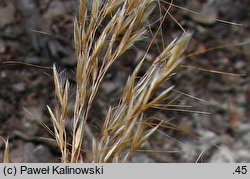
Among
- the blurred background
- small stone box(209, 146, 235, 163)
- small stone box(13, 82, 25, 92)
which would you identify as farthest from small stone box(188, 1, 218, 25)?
small stone box(13, 82, 25, 92)

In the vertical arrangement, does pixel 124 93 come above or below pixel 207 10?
below

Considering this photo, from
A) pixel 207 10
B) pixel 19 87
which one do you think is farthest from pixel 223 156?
pixel 19 87

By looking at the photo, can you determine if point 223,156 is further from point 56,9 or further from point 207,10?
point 56,9

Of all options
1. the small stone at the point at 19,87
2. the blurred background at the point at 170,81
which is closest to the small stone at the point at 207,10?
the blurred background at the point at 170,81

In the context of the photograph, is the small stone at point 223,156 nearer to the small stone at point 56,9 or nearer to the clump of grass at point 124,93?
the clump of grass at point 124,93

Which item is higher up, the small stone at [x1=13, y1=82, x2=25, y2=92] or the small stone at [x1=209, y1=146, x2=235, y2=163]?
the small stone at [x1=13, y1=82, x2=25, y2=92]

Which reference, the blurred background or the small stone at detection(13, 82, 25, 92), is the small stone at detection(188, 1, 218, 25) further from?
the small stone at detection(13, 82, 25, 92)

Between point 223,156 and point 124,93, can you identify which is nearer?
point 124,93

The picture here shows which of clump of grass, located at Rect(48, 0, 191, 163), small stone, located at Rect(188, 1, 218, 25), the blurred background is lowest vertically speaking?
clump of grass, located at Rect(48, 0, 191, 163)
